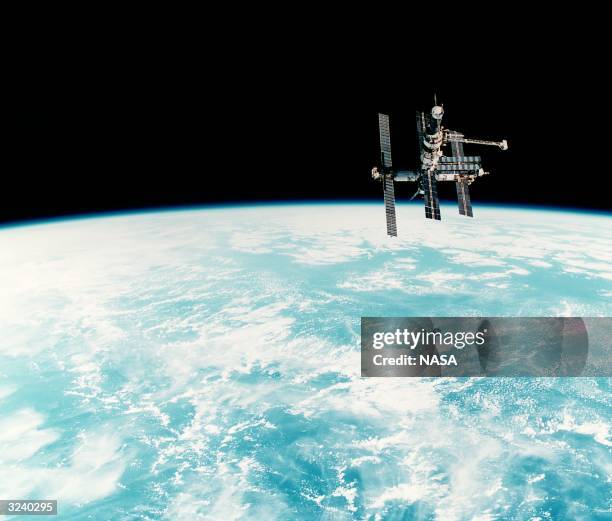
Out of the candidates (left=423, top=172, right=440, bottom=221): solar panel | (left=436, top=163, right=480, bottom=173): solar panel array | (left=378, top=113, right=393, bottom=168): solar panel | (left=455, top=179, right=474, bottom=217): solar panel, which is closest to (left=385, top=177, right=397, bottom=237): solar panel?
(left=378, top=113, right=393, bottom=168): solar panel

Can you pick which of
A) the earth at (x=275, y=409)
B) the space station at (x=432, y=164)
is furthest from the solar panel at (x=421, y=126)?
the earth at (x=275, y=409)

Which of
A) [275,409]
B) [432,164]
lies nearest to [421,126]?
[432,164]

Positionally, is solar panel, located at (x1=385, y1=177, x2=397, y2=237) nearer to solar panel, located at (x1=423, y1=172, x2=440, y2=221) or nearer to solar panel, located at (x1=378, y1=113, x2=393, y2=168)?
solar panel, located at (x1=378, y1=113, x2=393, y2=168)

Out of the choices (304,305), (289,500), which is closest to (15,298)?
(304,305)

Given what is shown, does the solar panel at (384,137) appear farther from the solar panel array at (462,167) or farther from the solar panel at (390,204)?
the solar panel array at (462,167)

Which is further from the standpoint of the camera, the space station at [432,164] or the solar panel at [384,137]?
the solar panel at [384,137]

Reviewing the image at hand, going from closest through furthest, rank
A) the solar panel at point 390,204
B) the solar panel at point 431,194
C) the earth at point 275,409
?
the solar panel at point 431,194
the solar panel at point 390,204
the earth at point 275,409

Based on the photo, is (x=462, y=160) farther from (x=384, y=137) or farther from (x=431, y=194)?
(x=384, y=137)
